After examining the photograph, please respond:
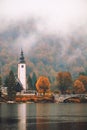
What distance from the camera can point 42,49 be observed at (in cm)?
2570

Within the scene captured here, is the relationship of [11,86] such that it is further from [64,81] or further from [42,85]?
[64,81]

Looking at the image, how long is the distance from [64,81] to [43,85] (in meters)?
1.26

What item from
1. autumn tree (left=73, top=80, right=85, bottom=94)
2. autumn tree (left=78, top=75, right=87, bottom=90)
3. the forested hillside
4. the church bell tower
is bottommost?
autumn tree (left=73, top=80, right=85, bottom=94)

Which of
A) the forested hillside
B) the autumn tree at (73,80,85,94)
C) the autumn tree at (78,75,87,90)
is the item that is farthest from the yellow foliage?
the autumn tree at (78,75,87,90)

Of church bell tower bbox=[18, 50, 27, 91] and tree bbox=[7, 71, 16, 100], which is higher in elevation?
church bell tower bbox=[18, 50, 27, 91]

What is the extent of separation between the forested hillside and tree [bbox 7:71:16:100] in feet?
1.04

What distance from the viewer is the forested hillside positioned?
24.5m

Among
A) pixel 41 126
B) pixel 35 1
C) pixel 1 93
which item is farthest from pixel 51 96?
pixel 41 126

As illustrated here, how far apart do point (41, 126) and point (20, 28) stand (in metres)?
12.1

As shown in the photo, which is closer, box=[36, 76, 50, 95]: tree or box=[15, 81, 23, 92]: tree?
box=[15, 81, 23, 92]: tree

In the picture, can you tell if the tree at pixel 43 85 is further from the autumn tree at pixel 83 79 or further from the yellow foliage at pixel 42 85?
the autumn tree at pixel 83 79

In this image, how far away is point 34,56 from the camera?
84.2 ft

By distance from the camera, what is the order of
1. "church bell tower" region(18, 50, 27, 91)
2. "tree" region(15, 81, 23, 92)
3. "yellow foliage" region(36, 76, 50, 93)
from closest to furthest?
"tree" region(15, 81, 23, 92)
"yellow foliage" region(36, 76, 50, 93)
"church bell tower" region(18, 50, 27, 91)

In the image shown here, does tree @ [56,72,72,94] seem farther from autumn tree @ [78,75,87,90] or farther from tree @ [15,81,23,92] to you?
tree @ [15,81,23,92]
